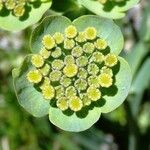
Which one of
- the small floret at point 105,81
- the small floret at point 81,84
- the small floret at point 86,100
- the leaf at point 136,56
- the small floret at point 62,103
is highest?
the small floret at point 105,81

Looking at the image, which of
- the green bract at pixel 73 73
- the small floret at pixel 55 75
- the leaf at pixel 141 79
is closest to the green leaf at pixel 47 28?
the green bract at pixel 73 73

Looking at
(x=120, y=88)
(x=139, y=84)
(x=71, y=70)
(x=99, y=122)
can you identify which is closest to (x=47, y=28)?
(x=71, y=70)

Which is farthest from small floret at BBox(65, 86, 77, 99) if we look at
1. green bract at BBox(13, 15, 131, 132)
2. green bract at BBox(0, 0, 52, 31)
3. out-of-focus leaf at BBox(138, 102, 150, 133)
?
out-of-focus leaf at BBox(138, 102, 150, 133)

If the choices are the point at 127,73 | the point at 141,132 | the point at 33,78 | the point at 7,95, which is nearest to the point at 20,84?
the point at 33,78

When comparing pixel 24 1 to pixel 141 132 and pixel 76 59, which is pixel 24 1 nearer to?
pixel 76 59

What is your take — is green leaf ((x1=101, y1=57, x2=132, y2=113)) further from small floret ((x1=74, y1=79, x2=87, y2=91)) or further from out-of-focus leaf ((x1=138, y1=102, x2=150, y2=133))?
out-of-focus leaf ((x1=138, y1=102, x2=150, y2=133))

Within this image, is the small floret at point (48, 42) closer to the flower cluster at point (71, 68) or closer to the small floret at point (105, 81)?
the flower cluster at point (71, 68)
